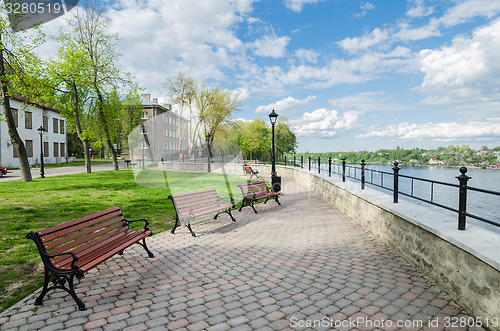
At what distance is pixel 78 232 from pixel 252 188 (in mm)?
5908

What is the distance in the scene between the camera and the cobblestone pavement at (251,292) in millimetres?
2936

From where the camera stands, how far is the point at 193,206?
22.5ft

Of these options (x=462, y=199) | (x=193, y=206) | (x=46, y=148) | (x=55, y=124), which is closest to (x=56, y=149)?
(x=46, y=148)

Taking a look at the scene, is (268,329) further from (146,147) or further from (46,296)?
(146,147)

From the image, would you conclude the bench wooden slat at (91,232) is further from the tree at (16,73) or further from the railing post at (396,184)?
the tree at (16,73)

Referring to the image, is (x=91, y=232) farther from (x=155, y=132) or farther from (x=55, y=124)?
(x=155, y=132)

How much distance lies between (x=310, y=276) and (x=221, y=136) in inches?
1542

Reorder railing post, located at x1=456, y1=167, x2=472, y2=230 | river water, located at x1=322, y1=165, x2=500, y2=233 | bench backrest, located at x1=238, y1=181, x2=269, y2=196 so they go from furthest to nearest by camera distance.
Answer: bench backrest, located at x1=238, y1=181, x2=269, y2=196 → river water, located at x1=322, y1=165, x2=500, y2=233 → railing post, located at x1=456, y1=167, x2=472, y2=230

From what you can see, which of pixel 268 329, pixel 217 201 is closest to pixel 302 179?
pixel 217 201

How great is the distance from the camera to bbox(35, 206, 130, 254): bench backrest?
3523 millimetres

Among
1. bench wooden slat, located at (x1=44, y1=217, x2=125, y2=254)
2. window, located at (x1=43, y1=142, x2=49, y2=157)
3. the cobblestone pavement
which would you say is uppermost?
window, located at (x1=43, y1=142, x2=49, y2=157)

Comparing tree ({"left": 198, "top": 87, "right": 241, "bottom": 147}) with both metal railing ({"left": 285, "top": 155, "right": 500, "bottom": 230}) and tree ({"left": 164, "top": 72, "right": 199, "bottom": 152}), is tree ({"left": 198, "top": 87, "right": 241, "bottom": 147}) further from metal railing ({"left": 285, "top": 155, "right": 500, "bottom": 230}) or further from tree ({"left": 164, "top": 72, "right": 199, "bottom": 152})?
metal railing ({"left": 285, "top": 155, "right": 500, "bottom": 230})

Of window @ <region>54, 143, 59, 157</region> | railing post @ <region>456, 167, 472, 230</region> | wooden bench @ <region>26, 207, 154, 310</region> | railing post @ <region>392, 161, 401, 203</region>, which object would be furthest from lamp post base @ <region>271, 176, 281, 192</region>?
window @ <region>54, 143, 59, 157</region>

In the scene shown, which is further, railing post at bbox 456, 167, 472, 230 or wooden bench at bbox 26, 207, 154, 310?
railing post at bbox 456, 167, 472, 230
